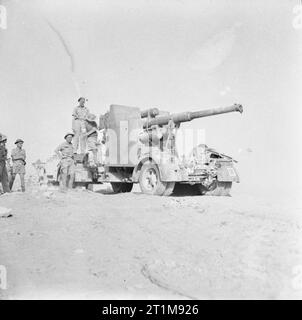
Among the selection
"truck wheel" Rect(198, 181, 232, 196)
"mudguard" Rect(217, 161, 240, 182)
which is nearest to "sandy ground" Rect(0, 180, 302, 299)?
"mudguard" Rect(217, 161, 240, 182)

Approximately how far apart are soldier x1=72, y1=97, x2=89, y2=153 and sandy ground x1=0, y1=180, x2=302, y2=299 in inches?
178

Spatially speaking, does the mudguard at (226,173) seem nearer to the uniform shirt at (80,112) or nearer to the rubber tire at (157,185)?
the rubber tire at (157,185)

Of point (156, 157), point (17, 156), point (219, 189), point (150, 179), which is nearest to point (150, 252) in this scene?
point (156, 157)

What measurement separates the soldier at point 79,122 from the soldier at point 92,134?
0.39 ft

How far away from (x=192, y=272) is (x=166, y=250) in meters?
0.82

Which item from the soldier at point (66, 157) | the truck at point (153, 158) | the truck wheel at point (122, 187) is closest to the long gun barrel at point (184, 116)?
the truck at point (153, 158)

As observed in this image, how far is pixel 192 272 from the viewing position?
414 centimetres

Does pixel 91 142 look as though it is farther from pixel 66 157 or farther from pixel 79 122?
pixel 66 157

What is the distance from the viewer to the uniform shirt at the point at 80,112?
12.0 meters

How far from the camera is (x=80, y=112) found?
1201 centimetres

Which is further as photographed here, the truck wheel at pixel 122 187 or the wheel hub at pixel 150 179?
the truck wheel at pixel 122 187

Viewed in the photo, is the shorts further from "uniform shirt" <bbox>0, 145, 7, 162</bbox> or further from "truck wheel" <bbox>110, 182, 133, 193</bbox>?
"uniform shirt" <bbox>0, 145, 7, 162</bbox>

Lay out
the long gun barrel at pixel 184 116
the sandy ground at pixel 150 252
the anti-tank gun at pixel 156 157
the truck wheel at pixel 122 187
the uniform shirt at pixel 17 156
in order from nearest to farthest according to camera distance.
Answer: the sandy ground at pixel 150 252 < the anti-tank gun at pixel 156 157 < the long gun barrel at pixel 184 116 < the uniform shirt at pixel 17 156 < the truck wheel at pixel 122 187
